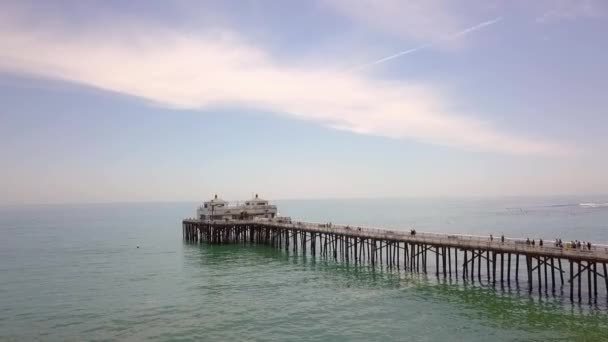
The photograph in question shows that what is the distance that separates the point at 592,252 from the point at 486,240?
982 cm

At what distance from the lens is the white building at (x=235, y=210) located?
276ft

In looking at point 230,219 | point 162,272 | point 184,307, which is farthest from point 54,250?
point 184,307

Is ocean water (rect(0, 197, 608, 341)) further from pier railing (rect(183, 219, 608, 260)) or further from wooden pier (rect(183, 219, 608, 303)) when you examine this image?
pier railing (rect(183, 219, 608, 260))

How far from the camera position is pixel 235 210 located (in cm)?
8506

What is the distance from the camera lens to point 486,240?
45219 millimetres

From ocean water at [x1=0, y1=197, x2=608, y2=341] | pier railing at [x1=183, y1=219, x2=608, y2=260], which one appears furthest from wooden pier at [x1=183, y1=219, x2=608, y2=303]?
ocean water at [x1=0, y1=197, x2=608, y2=341]

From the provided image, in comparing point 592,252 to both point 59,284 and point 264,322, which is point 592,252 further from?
point 59,284

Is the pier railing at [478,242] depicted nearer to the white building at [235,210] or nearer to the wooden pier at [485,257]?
the wooden pier at [485,257]

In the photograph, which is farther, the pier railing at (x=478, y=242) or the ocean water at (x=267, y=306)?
the pier railing at (x=478, y=242)

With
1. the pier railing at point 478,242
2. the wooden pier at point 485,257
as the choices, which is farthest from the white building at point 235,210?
the pier railing at point 478,242

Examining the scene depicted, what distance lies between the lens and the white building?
8400 centimetres

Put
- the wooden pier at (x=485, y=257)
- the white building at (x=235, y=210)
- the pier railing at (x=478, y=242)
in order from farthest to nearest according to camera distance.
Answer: the white building at (x=235, y=210) → the wooden pier at (x=485, y=257) → the pier railing at (x=478, y=242)

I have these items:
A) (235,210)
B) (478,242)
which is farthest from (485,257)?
(235,210)

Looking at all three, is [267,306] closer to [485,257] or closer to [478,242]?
[478,242]
